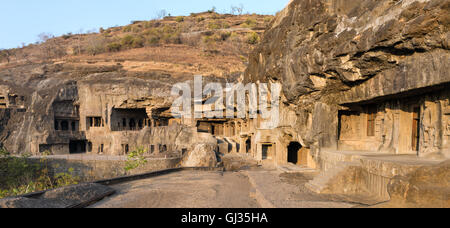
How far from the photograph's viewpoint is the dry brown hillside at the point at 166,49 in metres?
39.5

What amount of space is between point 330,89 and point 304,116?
2698 mm

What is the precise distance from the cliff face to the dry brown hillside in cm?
2428

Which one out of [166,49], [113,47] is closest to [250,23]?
[166,49]

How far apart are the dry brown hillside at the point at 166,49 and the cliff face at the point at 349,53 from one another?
2428 cm

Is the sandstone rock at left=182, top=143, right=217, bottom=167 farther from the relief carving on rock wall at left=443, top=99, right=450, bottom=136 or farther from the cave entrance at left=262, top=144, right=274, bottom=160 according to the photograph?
the relief carving on rock wall at left=443, top=99, right=450, bottom=136

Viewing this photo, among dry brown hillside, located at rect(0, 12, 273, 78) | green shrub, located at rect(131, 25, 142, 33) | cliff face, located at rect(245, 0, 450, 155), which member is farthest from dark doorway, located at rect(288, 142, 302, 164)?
green shrub, located at rect(131, 25, 142, 33)

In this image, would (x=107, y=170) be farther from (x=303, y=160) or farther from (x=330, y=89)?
(x=330, y=89)

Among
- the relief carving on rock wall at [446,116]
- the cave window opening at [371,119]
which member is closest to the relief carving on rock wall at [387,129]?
the cave window opening at [371,119]

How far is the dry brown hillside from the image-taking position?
3947 cm

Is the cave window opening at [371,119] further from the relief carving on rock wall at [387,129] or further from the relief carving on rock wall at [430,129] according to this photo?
the relief carving on rock wall at [430,129]

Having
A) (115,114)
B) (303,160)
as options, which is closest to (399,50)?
(303,160)

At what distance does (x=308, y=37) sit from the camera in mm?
12086

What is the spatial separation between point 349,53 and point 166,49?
48.4 m
